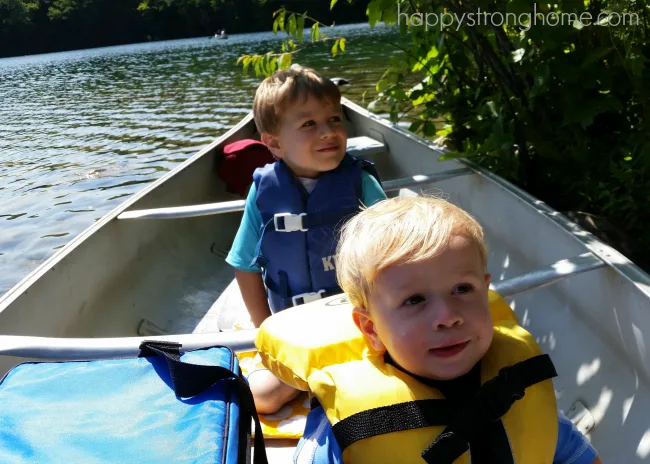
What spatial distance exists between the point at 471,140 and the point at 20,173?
7.72 metres

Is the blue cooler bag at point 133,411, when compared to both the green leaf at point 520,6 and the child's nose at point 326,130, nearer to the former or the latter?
the child's nose at point 326,130

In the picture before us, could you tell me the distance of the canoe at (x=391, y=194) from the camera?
181 cm

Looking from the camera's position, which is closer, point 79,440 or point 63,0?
point 79,440

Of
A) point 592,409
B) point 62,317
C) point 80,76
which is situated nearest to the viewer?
point 592,409

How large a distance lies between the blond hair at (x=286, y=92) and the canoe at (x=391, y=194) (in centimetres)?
68

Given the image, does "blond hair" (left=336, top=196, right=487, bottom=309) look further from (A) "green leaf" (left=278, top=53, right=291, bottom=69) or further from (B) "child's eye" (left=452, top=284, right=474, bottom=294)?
(A) "green leaf" (left=278, top=53, right=291, bottom=69)

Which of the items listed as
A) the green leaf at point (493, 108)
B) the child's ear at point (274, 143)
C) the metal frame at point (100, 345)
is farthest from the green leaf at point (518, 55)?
the metal frame at point (100, 345)

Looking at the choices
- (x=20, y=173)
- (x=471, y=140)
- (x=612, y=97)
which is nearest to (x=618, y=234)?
(x=612, y=97)

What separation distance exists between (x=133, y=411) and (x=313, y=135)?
142 cm

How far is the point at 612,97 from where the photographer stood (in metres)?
2.81

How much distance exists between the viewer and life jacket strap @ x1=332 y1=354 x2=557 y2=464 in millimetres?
1240

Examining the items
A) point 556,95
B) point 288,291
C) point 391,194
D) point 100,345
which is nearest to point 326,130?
point 288,291

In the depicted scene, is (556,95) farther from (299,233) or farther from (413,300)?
(413,300)

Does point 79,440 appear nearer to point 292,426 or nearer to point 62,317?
point 292,426
